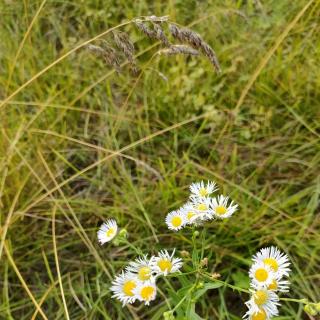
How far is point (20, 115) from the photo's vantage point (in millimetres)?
1664

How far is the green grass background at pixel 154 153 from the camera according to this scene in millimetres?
A: 1396

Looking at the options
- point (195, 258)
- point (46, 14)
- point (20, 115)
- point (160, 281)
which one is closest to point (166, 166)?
point (160, 281)

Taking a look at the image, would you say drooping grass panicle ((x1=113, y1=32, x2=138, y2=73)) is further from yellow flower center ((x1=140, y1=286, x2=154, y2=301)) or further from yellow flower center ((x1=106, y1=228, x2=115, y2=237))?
yellow flower center ((x1=140, y1=286, x2=154, y2=301))

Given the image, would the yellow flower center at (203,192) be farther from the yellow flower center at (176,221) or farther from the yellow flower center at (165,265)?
the yellow flower center at (165,265)

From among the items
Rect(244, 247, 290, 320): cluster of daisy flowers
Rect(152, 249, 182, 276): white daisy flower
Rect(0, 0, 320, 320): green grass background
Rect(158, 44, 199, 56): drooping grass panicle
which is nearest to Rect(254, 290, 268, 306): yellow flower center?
Rect(244, 247, 290, 320): cluster of daisy flowers

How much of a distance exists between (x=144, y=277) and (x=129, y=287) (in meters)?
0.05

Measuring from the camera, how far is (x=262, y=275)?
2.98ft

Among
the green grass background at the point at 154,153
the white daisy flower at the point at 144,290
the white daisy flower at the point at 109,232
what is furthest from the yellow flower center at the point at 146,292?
the green grass background at the point at 154,153

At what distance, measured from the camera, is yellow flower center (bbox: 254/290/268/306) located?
2.94 feet

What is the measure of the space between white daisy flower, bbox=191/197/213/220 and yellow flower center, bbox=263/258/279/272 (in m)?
0.13

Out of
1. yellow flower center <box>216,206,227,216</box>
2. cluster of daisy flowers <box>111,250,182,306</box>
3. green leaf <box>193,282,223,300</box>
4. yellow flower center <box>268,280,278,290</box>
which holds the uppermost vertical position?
yellow flower center <box>216,206,227,216</box>

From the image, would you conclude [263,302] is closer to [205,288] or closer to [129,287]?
[205,288]

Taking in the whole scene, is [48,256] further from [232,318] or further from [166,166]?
[232,318]

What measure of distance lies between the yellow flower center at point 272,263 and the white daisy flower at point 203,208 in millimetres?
126
